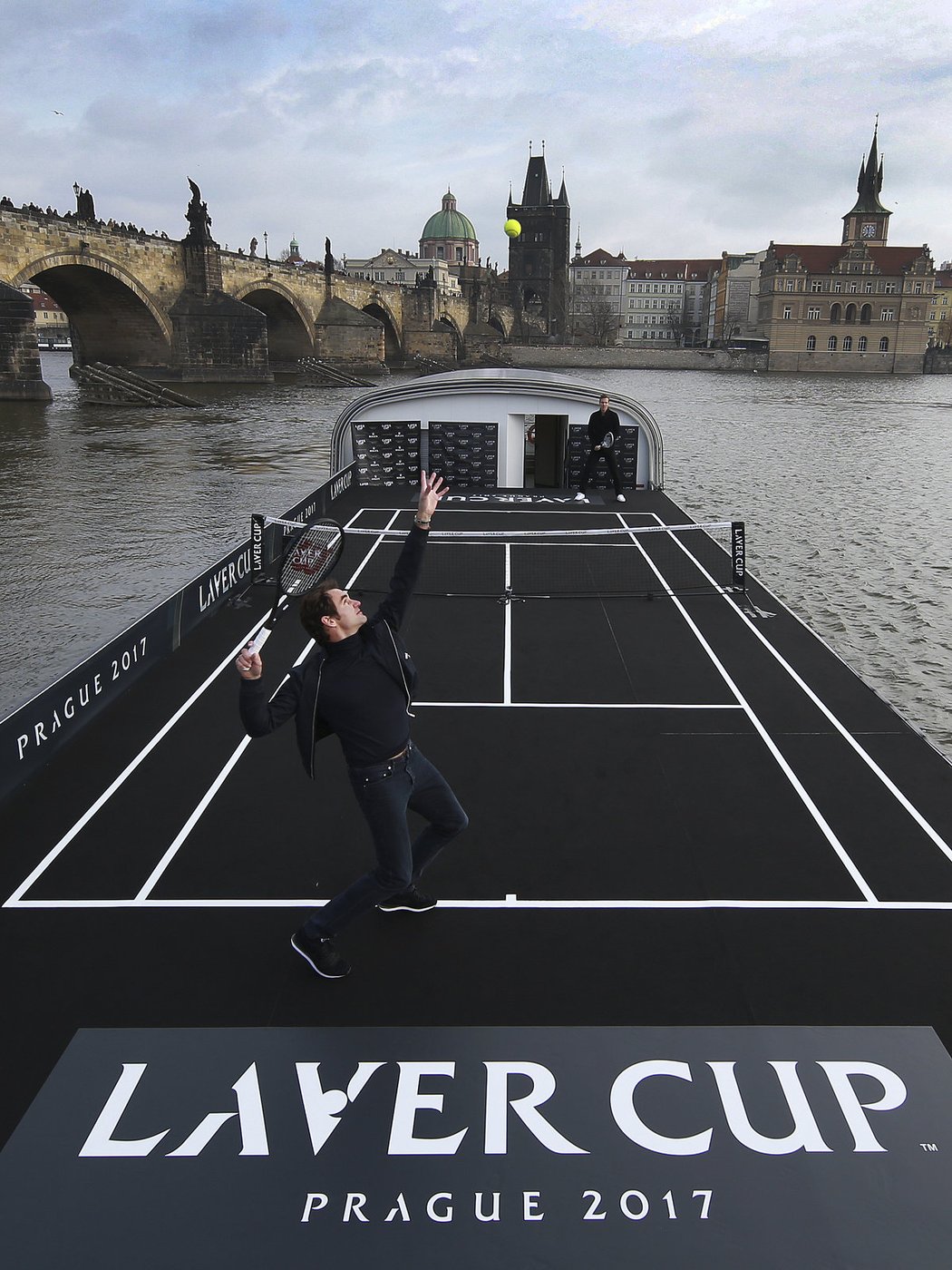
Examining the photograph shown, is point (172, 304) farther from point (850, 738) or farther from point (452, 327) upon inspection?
point (850, 738)

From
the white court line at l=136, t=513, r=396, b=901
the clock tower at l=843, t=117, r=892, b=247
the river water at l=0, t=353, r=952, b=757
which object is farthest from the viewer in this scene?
the clock tower at l=843, t=117, r=892, b=247

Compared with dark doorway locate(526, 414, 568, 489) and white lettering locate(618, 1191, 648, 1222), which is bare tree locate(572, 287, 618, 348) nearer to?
dark doorway locate(526, 414, 568, 489)

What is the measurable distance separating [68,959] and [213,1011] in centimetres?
109

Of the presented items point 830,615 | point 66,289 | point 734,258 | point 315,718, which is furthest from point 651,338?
point 315,718

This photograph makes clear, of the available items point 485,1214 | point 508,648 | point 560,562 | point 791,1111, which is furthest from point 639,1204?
point 560,562

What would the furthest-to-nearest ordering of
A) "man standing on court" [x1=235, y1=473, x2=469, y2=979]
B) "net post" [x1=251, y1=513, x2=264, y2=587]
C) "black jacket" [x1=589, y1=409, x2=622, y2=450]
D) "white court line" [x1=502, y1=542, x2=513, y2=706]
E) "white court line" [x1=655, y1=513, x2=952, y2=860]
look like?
"black jacket" [x1=589, y1=409, x2=622, y2=450] < "net post" [x1=251, y1=513, x2=264, y2=587] < "white court line" [x1=502, y1=542, x2=513, y2=706] < "white court line" [x1=655, y1=513, x2=952, y2=860] < "man standing on court" [x1=235, y1=473, x2=469, y2=979]

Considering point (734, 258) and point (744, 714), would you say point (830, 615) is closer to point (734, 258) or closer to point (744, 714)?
point (744, 714)

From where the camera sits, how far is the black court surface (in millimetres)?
5258

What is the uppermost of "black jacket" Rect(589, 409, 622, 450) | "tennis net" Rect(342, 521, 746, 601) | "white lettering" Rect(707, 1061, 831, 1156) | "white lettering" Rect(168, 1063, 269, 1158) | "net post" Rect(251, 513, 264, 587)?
"black jacket" Rect(589, 409, 622, 450)

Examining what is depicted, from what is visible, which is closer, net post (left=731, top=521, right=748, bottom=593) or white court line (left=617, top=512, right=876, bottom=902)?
white court line (left=617, top=512, right=876, bottom=902)

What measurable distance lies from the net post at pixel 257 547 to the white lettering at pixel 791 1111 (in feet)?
34.6

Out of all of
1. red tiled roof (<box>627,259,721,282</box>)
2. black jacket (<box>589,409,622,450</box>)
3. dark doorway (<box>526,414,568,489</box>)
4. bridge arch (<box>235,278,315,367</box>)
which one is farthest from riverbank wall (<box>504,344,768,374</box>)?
black jacket (<box>589,409,622,450</box>)

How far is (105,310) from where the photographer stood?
54281mm

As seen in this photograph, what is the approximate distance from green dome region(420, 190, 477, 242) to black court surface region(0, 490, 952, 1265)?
17916cm
